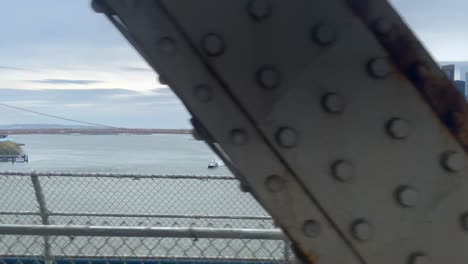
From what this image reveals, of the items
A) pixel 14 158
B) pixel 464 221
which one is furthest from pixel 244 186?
pixel 14 158

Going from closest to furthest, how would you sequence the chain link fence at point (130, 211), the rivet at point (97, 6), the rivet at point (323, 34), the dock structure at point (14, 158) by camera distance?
the rivet at point (323, 34) → the rivet at point (97, 6) → the chain link fence at point (130, 211) → the dock structure at point (14, 158)

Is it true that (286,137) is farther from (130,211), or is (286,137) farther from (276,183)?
(130,211)

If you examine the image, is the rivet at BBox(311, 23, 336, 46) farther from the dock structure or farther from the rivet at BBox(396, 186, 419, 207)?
the dock structure

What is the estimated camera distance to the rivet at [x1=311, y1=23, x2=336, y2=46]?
1.17 m

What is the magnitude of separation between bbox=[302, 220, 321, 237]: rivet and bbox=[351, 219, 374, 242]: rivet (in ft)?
0.24

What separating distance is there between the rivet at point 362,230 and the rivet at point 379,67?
12.0 inches

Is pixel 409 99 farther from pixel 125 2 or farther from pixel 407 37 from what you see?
pixel 125 2

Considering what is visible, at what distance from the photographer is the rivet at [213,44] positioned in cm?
119

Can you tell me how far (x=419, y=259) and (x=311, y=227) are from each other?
238 mm

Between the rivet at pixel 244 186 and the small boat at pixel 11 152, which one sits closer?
the rivet at pixel 244 186

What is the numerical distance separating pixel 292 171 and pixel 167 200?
6.57m

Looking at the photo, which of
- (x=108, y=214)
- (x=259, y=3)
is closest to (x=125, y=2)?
(x=259, y=3)

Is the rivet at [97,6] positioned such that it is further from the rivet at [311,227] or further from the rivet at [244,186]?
the rivet at [311,227]

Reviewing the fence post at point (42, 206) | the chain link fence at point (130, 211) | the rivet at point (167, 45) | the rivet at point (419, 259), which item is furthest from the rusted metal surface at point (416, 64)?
the fence post at point (42, 206)
